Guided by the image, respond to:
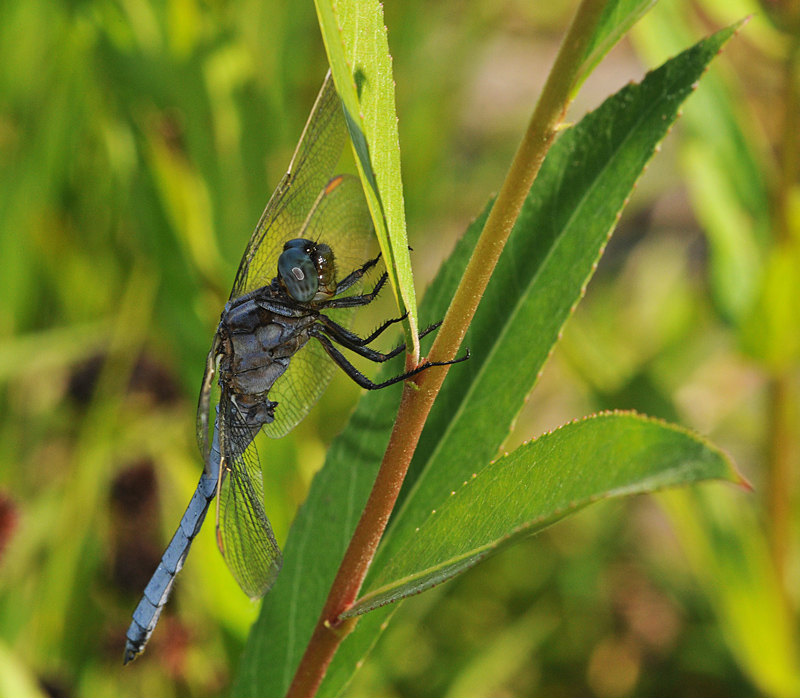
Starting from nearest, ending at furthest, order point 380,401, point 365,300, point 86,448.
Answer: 1. point 380,401
2. point 365,300
3. point 86,448

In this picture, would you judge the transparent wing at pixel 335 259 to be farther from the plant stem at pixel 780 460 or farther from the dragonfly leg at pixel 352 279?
the plant stem at pixel 780 460

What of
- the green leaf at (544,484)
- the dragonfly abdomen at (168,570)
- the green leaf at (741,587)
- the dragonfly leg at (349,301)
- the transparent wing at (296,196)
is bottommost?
the green leaf at (741,587)

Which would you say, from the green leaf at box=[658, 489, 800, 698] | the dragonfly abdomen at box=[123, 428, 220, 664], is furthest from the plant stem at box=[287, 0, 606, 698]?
the green leaf at box=[658, 489, 800, 698]

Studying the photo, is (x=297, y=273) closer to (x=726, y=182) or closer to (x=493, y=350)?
(x=493, y=350)

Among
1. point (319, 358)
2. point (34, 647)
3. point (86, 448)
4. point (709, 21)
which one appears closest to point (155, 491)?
point (86, 448)

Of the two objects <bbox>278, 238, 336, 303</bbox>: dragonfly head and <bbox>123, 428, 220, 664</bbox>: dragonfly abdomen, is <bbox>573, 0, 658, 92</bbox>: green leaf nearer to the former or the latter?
<bbox>278, 238, 336, 303</bbox>: dragonfly head

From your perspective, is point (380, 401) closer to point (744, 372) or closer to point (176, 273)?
point (176, 273)

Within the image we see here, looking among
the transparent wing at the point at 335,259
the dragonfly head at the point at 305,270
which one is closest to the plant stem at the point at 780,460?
the transparent wing at the point at 335,259
